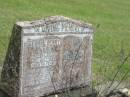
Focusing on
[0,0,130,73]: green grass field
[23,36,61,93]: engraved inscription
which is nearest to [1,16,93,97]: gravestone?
[23,36,61,93]: engraved inscription

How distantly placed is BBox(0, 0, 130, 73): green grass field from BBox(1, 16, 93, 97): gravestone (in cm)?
253

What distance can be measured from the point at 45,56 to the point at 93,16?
44.5 feet

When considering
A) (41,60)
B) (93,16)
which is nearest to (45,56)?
(41,60)

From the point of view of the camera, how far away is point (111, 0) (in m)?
27.7

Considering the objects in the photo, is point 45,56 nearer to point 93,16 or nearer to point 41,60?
point 41,60

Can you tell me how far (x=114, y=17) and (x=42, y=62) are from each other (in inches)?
594

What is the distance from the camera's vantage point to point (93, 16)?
782 inches

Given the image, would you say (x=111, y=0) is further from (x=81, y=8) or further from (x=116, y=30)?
(x=116, y=30)

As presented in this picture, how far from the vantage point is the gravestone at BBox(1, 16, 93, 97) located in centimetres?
622

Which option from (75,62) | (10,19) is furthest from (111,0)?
(75,62)

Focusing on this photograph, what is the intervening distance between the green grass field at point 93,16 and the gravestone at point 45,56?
2.53 metres

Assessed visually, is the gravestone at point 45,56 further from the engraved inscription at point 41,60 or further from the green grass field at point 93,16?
the green grass field at point 93,16

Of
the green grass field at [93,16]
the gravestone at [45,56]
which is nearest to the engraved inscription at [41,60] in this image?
the gravestone at [45,56]

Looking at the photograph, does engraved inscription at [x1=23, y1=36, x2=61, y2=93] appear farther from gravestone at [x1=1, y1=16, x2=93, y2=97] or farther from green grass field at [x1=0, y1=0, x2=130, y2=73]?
green grass field at [x1=0, y1=0, x2=130, y2=73]
